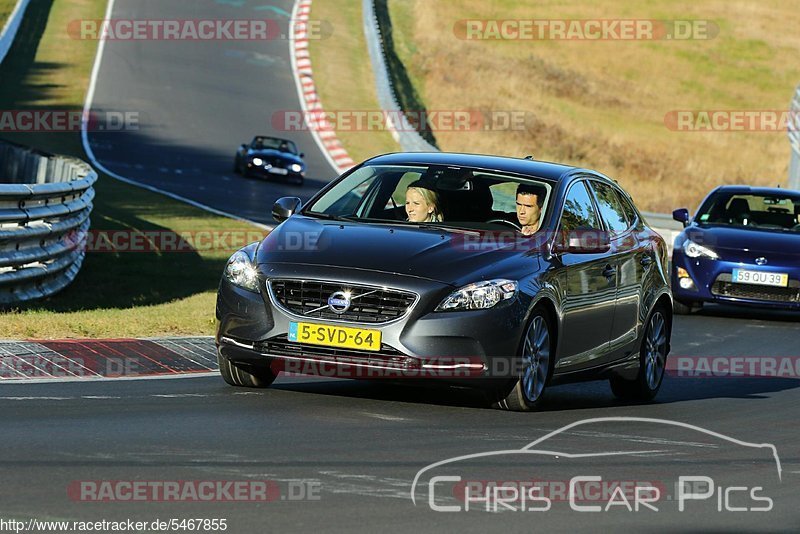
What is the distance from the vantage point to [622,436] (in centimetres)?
918

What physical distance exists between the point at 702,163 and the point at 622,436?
50.1 meters

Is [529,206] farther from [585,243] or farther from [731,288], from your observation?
[731,288]

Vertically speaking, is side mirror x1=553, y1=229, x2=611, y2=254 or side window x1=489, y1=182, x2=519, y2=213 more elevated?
side window x1=489, y1=182, x2=519, y2=213

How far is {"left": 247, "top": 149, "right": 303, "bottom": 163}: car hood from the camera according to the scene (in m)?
37.7

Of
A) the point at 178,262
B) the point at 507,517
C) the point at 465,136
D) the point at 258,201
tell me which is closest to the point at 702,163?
the point at 465,136

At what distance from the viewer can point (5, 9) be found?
56.3 meters
